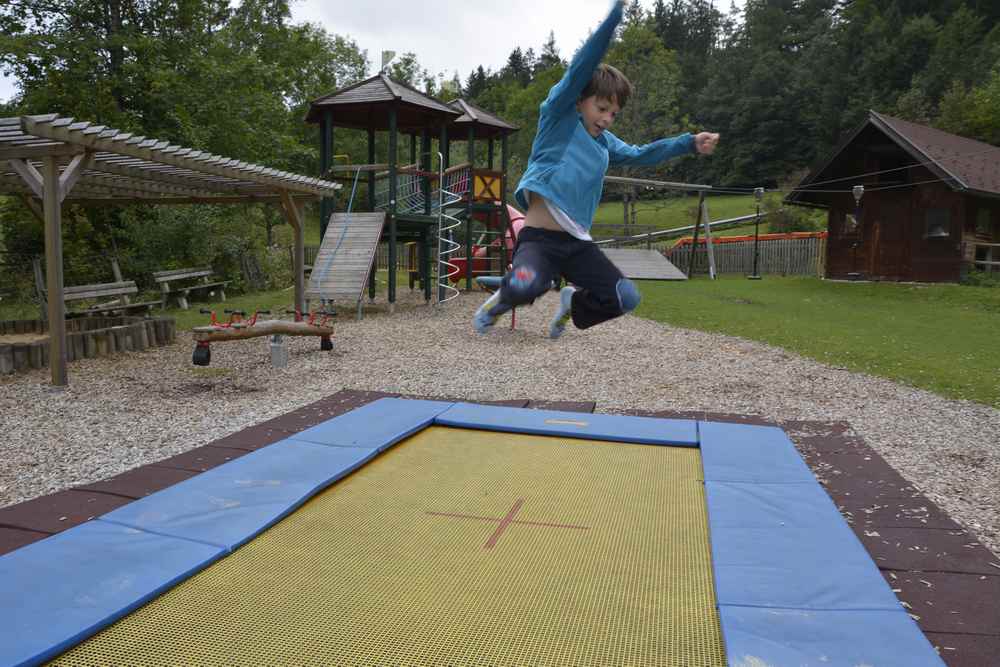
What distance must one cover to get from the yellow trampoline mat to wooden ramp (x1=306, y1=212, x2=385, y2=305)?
20.4ft

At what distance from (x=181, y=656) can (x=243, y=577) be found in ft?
1.42

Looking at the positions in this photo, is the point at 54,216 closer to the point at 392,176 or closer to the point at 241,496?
the point at 241,496

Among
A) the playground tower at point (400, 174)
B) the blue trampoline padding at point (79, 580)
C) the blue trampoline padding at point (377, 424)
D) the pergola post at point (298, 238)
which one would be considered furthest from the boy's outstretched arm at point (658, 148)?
→ the playground tower at point (400, 174)

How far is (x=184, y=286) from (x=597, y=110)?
11.3 metres

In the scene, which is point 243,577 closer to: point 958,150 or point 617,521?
point 617,521

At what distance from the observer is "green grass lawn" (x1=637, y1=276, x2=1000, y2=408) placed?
6430 millimetres

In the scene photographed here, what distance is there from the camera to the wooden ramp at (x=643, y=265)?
16656 mm

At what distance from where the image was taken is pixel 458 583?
80.1 inches

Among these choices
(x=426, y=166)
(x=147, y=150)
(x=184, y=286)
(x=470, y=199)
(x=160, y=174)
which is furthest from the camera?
(x=426, y=166)

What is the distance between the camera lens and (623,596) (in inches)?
78.0

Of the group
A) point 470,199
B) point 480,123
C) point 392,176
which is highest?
point 480,123

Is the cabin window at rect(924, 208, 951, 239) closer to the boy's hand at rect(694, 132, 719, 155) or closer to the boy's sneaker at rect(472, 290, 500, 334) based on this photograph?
the boy's hand at rect(694, 132, 719, 155)

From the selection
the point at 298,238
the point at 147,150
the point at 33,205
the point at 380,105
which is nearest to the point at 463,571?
the point at 147,150

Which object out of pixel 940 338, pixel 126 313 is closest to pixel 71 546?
pixel 126 313
